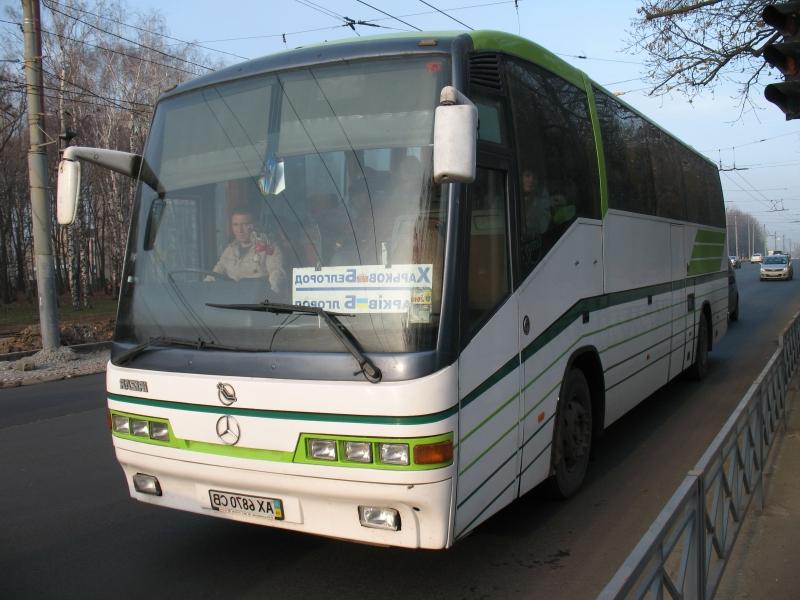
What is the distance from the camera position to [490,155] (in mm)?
3924

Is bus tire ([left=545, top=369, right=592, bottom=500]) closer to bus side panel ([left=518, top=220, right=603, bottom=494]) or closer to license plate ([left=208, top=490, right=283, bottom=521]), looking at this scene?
bus side panel ([left=518, top=220, right=603, bottom=494])

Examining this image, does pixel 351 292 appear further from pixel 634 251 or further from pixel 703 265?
pixel 703 265

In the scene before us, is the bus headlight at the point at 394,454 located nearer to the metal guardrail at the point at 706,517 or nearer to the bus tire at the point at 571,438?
the metal guardrail at the point at 706,517

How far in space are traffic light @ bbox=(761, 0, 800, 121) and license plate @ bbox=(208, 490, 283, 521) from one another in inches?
179

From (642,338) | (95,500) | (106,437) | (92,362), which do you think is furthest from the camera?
(92,362)

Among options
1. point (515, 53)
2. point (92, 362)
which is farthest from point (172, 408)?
point (92, 362)

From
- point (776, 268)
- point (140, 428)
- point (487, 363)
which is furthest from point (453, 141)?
point (776, 268)

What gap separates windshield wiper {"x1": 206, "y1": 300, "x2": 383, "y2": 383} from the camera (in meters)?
3.29

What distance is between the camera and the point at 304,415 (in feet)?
11.3

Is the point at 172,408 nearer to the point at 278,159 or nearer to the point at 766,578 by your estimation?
the point at 278,159

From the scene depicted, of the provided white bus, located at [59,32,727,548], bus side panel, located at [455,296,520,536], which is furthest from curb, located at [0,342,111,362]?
bus side panel, located at [455,296,520,536]

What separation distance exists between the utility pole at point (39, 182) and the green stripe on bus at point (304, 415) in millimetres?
12027

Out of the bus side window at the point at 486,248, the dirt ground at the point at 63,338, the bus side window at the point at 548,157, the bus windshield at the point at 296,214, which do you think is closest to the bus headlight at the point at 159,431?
the bus windshield at the point at 296,214

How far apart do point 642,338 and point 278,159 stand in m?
4.45
